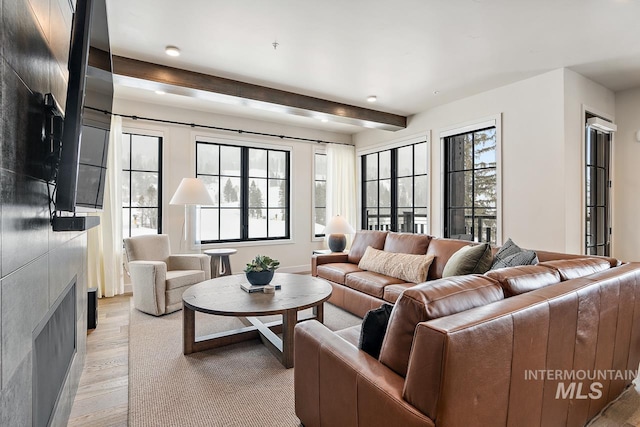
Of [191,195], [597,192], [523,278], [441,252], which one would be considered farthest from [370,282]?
[597,192]

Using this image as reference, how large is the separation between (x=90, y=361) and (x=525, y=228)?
14.1 ft

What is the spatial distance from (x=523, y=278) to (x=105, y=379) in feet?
8.56

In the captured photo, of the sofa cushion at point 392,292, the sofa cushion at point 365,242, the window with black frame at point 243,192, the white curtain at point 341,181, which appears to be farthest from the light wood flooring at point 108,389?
the white curtain at point 341,181

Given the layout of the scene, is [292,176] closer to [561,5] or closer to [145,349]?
[145,349]

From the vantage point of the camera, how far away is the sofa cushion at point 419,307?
3.83ft

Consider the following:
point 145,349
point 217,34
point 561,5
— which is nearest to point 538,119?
point 561,5

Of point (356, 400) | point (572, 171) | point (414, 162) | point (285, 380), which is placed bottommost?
point (285, 380)

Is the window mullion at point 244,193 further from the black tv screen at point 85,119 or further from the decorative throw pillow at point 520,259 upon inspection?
the decorative throw pillow at point 520,259

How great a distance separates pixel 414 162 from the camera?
5.10 metres

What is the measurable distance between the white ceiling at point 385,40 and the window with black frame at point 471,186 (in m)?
0.71

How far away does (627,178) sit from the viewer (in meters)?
3.88

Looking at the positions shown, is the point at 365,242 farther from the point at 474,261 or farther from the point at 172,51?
the point at 172,51

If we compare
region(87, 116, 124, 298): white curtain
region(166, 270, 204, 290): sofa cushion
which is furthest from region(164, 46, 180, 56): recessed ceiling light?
region(166, 270, 204, 290): sofa cushion

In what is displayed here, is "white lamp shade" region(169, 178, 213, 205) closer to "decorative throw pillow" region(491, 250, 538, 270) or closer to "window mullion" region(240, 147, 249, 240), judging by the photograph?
"window mullion" region(240, 147, 249, 240)
